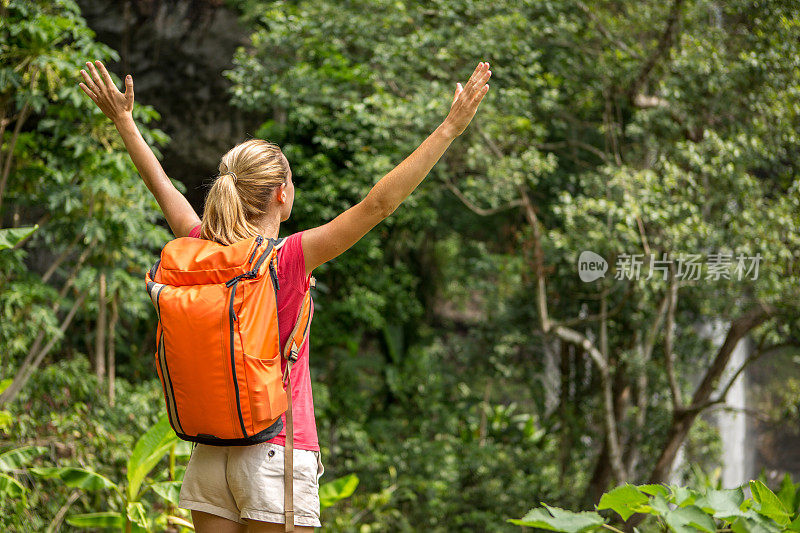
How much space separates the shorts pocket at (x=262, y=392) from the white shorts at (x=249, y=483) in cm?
8

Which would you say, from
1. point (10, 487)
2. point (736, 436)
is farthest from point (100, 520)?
point (736, 436)

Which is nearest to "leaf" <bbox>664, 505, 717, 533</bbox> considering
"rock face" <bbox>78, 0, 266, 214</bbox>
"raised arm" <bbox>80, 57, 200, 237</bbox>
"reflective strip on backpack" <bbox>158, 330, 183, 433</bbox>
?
"reflective strip on backpack" <bbox>158, 330, 183, 433</bbox>

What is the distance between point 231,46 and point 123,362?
3.13 meters

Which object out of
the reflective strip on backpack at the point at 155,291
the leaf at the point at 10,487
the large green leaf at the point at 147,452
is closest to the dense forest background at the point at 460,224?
the leaf at the point at 10,487

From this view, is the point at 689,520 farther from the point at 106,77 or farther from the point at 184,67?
the point at 184,67

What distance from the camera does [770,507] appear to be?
1.29 metres

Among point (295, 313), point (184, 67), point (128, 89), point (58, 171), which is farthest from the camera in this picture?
point (184, 67)

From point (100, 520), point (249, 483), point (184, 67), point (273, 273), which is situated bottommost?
point (100, 520)

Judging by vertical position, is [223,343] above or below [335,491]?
above

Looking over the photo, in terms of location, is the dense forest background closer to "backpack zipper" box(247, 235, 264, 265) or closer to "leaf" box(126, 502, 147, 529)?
"leaf" box(126, 502, 147, 529)

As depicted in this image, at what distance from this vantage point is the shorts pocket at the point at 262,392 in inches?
54.1

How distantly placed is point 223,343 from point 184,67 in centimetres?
607

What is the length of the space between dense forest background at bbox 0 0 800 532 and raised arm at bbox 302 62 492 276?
1.73 meters

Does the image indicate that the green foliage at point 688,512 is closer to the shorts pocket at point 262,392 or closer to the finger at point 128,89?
the shorts pocket at point 262,392
